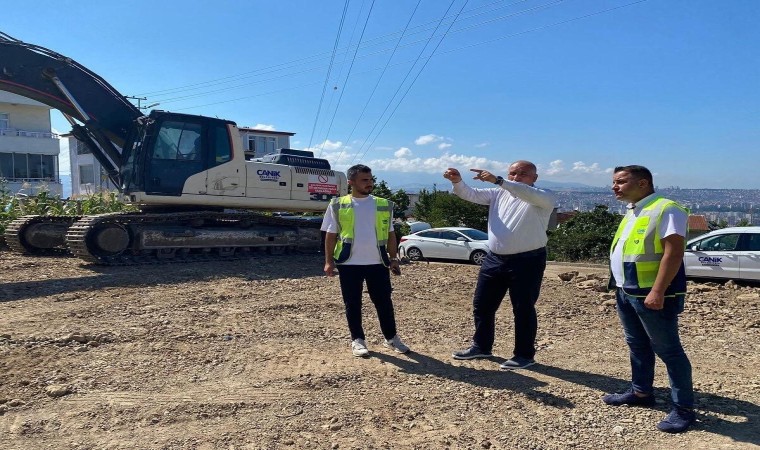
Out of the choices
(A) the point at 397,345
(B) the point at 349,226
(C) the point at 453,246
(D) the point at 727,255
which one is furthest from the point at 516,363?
(C) the point at 453,246

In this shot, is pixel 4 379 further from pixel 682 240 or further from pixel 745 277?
pixel 745 277

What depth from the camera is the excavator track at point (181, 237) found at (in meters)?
10.1


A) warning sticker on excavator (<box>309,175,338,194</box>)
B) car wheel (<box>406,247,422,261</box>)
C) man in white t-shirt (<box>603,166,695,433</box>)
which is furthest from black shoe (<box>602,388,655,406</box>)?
car wheel (<box>406,247,422,261</box>)

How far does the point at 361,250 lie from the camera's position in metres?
4.97

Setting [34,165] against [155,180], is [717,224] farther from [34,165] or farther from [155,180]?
[34,165]

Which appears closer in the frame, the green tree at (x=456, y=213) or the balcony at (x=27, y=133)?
the green tree at (x=456, y=213)

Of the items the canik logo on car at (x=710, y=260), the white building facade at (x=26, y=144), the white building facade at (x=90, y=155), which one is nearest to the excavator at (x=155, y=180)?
the canik logo on car at (x=710, y=260)

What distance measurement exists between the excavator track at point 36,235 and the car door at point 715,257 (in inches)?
502

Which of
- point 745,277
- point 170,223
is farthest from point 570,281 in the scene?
point 170,223

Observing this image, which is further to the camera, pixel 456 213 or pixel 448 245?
pixel 456 213

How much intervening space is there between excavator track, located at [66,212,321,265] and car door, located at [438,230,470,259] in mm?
5591

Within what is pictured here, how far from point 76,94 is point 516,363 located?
359 inches

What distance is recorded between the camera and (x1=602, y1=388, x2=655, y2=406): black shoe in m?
3.80

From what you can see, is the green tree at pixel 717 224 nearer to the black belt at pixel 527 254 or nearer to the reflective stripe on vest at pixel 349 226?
the black belt at pixel 527 254
